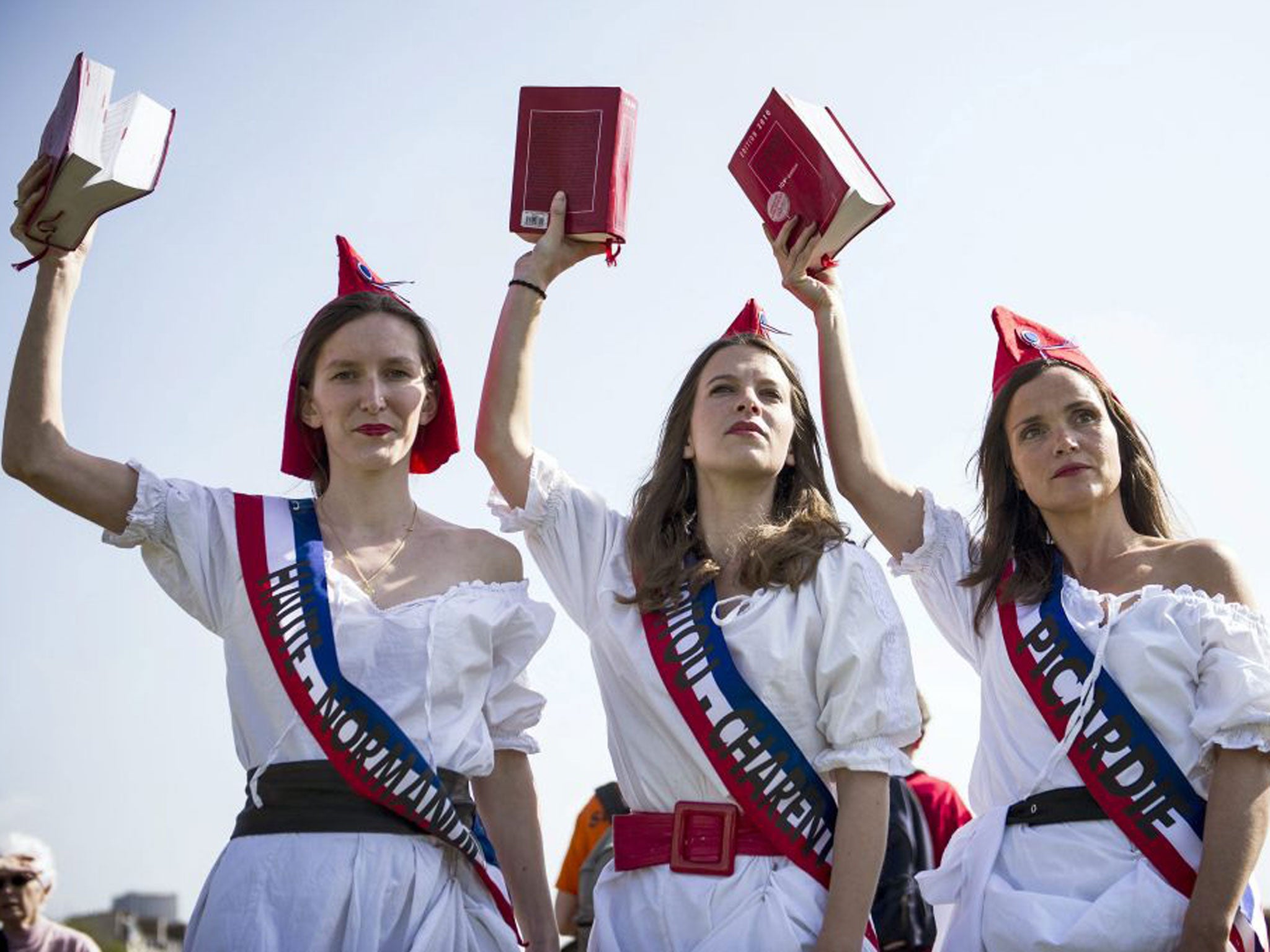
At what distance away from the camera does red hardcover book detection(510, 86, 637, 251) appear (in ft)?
15.3

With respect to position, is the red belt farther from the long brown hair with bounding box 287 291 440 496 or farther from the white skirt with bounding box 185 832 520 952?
the long brown hair with bounding box 287 291 440 496

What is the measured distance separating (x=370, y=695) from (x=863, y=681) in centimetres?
121

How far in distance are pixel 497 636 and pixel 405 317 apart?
1001mm

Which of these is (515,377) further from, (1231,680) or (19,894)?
(19,894)

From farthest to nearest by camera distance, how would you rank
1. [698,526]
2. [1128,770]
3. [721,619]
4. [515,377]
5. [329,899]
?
[698,526]
[515,377]
[721,619]
[1128,770]
[329,899]

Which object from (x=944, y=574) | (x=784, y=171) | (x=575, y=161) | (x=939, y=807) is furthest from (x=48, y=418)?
(x=939, y=807)

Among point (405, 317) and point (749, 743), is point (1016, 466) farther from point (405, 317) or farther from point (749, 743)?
point (405, 317)

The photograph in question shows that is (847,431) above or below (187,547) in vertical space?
above

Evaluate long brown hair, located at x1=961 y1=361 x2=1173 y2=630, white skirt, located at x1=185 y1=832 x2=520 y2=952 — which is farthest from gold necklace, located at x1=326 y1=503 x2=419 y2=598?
long brown hair, located at x1=961 y1=361 x2=1173 y2=630

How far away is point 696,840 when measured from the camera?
13.1 feet

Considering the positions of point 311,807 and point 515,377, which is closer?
point 311,807

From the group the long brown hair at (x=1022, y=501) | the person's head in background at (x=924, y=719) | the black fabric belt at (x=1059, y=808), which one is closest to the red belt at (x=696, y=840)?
the black fabric belt at (x=1059, y=808)

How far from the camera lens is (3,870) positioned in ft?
23.8

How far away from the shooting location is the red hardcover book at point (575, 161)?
466 cm
